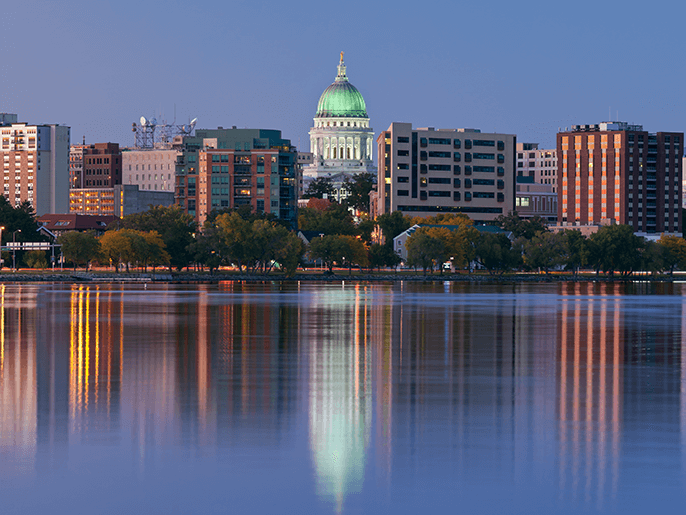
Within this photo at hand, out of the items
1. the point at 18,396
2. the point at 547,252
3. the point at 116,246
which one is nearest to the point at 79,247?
the point at 116,246

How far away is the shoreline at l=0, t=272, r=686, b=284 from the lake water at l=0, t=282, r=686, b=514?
104 metres

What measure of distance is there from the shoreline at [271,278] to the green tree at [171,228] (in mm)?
3191

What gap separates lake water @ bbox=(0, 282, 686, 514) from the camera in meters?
17.4

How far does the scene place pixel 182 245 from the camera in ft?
555

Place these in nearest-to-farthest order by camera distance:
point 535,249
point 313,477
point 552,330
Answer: point 313,477 < point 552,330 < point 535,249

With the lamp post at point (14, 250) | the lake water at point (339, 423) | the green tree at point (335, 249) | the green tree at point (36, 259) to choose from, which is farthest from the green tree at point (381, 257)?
the lake water at point (339, 423)

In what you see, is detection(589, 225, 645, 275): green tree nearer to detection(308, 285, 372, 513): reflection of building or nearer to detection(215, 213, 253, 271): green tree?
detection(215, 213, 253, 271): green tree

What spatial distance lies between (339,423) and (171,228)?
503 feet

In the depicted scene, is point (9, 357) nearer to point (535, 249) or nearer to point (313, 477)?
point (313, 477)

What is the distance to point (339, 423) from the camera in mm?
24078

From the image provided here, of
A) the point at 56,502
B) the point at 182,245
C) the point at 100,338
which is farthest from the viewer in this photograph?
the point at 182,245

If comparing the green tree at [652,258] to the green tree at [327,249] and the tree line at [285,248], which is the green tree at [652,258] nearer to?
the tree line at [285,248]

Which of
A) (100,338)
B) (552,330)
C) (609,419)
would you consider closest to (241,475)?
(609,419)

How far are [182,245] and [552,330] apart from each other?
398ft
